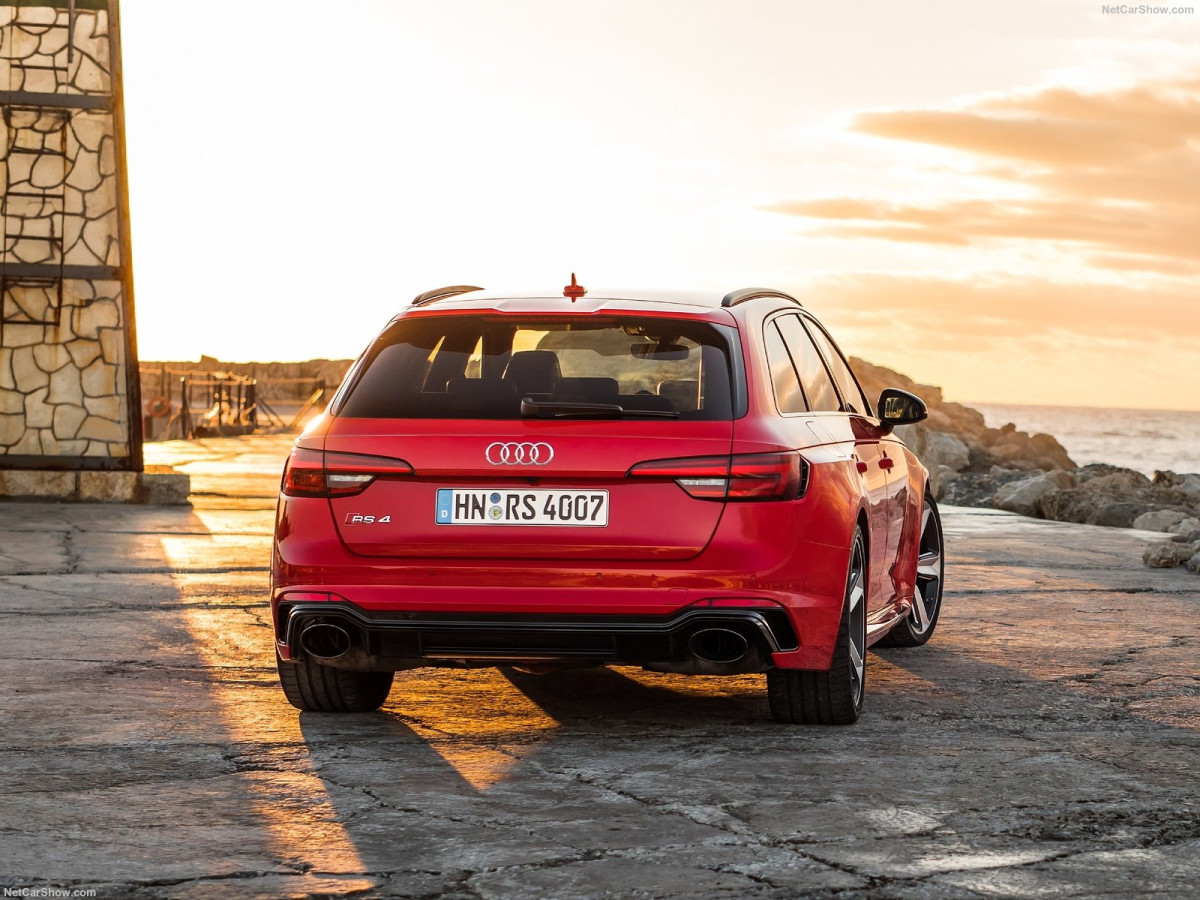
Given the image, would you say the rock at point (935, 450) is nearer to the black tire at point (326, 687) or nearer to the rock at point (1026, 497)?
the rock at point (1026, 497)

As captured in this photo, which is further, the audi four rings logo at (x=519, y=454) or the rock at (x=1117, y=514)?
the rock at (x=1117, y=514)

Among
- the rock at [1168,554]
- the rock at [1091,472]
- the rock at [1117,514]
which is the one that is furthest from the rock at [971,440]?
the rock at [1168,554]

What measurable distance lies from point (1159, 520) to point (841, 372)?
11333 mm

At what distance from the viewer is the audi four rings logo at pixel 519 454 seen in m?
5.35

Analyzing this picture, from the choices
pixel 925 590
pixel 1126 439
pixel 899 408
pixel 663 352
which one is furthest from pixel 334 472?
pixel 1126 439

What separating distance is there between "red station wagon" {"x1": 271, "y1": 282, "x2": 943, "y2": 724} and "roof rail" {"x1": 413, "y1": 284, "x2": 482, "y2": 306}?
296mm

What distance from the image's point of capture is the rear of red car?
17.5ft

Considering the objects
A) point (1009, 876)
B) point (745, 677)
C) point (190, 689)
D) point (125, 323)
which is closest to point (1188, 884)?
point (1009, 876)

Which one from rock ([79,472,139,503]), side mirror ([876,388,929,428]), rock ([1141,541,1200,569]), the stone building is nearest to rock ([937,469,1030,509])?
rock ([1141,541,1200,569])

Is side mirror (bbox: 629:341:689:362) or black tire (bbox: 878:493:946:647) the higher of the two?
side mirror (bbox: 629:341:689:362)

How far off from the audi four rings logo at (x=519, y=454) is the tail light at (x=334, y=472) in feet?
0.93

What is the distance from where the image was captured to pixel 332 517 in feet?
18.2

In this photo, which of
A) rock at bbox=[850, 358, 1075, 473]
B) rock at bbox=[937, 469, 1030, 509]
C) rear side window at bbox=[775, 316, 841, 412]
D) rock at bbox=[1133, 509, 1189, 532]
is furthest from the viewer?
rock at bbox=[850, 358, 1075, 473]

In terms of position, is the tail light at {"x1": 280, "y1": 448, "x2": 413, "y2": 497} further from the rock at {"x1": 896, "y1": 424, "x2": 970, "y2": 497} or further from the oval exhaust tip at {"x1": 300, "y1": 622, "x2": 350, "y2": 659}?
the rock at {"x1": 896, "y1": 424, "x2": 970, "y2": 497}
